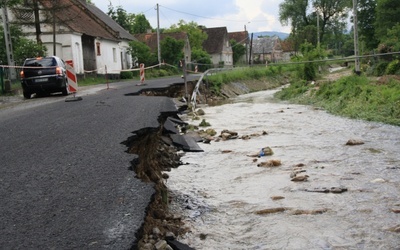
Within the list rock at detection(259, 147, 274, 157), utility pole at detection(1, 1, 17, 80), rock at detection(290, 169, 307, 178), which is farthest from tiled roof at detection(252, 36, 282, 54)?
rock at detection(290, 169, 307, 178)

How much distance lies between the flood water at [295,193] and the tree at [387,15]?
30.7m

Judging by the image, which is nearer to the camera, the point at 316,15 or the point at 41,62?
the point at 41,62

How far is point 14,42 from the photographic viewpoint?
86.0 ft

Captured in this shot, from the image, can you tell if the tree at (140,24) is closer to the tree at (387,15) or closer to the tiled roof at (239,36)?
the tiled roof at (239,36)

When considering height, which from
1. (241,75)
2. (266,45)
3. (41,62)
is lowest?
(241,75)

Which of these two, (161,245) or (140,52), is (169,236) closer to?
(161,245)

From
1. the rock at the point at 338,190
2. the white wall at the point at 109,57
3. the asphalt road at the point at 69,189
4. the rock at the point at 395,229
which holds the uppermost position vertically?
the white wall at the point at 109,57

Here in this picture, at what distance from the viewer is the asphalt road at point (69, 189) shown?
11.7 feet

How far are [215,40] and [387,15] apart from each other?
38125 millimetres

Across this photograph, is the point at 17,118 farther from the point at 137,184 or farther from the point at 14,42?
the point at 14,42

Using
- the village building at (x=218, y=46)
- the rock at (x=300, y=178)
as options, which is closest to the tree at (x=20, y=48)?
the rock at (x=300, y=178)

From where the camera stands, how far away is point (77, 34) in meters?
32.8

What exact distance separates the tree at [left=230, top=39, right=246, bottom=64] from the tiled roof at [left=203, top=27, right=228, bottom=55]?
5.08 metres

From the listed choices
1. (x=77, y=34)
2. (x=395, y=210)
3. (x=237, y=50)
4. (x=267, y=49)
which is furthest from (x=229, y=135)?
(x=267, y=49)
